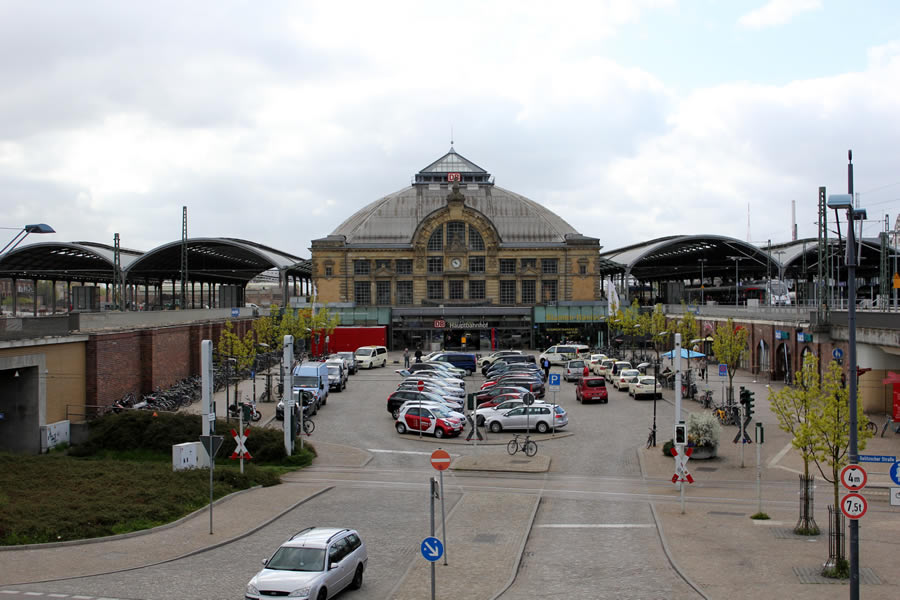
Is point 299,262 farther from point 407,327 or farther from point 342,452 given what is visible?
point 342,452

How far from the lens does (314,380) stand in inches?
1668

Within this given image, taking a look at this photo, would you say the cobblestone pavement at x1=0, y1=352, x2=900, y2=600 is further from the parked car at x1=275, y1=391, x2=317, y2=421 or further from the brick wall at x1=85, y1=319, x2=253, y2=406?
the brick wall at x1=85, y1=319, x2=253, y2=406

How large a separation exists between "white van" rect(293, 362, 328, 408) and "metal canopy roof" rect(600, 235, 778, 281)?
182 feet

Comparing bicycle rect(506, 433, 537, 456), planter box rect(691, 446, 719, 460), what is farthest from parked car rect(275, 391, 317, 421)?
planter box rect(691, 446, 719, 460)

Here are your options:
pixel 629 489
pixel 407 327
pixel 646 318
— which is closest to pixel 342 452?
pixel 629 489

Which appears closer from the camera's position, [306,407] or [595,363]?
[306,407]

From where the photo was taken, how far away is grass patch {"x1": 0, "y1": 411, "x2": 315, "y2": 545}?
1938 cm

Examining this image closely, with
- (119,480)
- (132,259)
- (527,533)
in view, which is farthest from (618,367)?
(132,259)

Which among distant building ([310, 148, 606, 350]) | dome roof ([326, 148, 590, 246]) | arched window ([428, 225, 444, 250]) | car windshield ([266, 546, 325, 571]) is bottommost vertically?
car windshield ([266, 546, 325, 571])

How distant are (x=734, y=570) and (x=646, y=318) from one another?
5195cm

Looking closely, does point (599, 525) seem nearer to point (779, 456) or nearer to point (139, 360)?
point (779, 456)

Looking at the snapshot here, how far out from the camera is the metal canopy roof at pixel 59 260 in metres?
83.9

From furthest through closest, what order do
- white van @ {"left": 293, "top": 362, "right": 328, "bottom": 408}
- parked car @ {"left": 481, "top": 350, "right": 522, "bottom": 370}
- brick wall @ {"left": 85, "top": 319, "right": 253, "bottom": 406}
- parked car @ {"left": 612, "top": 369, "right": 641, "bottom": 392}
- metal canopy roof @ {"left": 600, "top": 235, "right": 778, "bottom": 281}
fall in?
metal canopy roof @ {"left": 600, "top": 235, "right": 778, "bottom": 281} < parked car @ {"left": 481, "top": 350, "right": 522, "bottom": 370} < parked car @ {"left": 612, "top": 369, "right": 641, "bottom": 392} < white van @ {"left": 293, "top": 362, "right": 328, "bottom": 408} < brick wall @ {"left": 85, "top": 319, "right": 253, "bottom": 406}

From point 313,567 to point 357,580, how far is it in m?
1.62
